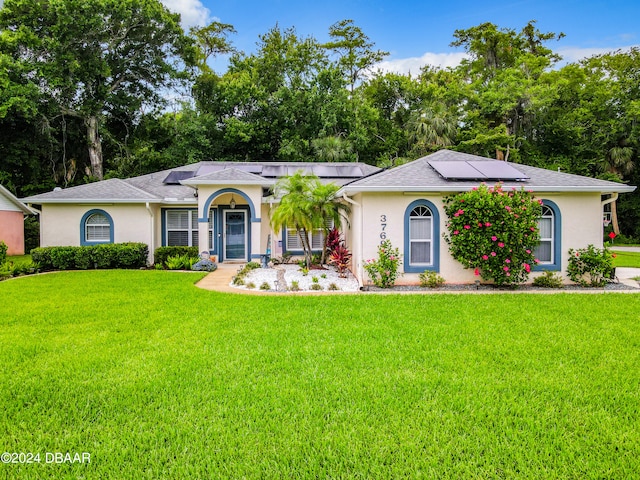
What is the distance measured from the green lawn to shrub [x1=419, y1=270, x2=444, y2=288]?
3.10m

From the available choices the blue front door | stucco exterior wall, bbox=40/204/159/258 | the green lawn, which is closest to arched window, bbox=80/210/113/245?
stucco exterior wall, bbox=40/204/159/258

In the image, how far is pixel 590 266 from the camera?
11.0 metres

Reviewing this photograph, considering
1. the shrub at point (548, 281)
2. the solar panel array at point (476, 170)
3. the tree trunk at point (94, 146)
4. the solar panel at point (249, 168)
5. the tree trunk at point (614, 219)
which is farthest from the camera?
the tree trunk at point (614, 219)

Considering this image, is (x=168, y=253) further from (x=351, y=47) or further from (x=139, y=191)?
(x=351, y=47)

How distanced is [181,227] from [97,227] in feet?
11.1

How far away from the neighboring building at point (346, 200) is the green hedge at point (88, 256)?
4.50 ft

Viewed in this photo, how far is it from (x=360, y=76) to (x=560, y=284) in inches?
1129

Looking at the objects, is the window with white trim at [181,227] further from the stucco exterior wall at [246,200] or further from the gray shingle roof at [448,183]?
the gray shingle roof at [448,183]

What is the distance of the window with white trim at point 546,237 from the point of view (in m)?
11.2

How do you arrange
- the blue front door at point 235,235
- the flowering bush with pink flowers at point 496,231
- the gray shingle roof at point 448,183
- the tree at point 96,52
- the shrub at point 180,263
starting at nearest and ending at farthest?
the flowering bush with pink flowers at point 496,231 → the gray shingle roof at point 448,183 → the shrub at point 180,263 → the blue front door at point 235,235 → the tree at point 96,52

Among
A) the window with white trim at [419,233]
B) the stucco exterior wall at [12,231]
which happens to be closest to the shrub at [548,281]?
the window with white trim at [419,233]

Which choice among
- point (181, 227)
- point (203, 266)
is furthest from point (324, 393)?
point (181, 227)

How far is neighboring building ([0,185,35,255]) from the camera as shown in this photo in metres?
19.0

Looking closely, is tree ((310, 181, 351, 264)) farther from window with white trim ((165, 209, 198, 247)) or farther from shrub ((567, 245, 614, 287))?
shrub ((567, 245, 614, 287))
